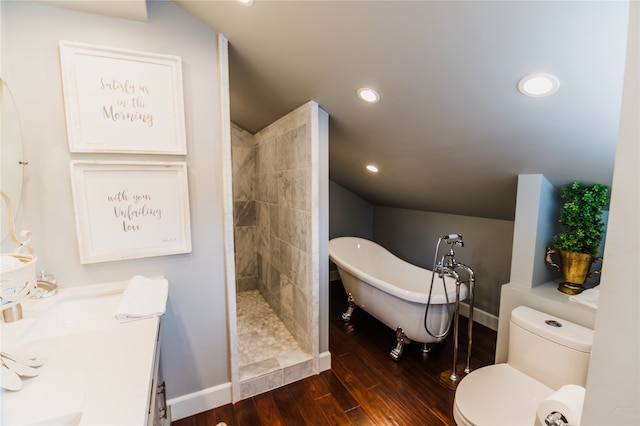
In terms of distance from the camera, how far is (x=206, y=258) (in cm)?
175

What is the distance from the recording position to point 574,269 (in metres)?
1.73

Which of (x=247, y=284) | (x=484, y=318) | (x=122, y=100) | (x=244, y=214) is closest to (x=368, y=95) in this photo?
(x=122, y=100)

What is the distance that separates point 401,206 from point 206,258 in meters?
2.58

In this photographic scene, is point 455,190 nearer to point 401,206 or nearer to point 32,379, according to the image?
point 401,206

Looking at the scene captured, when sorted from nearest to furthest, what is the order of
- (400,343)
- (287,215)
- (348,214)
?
(400,343) < (287,215) < (348,214)

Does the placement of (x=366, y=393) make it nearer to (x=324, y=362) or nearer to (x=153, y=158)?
(x=324, y=362)

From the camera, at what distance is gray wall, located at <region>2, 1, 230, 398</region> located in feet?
4.35

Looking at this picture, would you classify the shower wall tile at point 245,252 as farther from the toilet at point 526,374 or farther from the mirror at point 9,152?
the toilet at point 526,374

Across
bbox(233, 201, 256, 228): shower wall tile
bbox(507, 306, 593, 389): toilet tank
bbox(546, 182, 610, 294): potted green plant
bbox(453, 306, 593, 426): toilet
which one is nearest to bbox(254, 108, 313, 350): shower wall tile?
bbox(233, 201, 256, 228): shower wall tile

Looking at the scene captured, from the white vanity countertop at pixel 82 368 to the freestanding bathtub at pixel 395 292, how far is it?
1.75 metres

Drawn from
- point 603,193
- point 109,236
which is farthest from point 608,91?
point 109,236

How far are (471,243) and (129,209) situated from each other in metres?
2.94

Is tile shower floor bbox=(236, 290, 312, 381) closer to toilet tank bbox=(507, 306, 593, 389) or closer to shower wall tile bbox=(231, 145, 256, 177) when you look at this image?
toilet tank bbox=(507, 306, 593, 389)

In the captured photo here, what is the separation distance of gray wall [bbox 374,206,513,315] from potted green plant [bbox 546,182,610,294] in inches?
32.9
